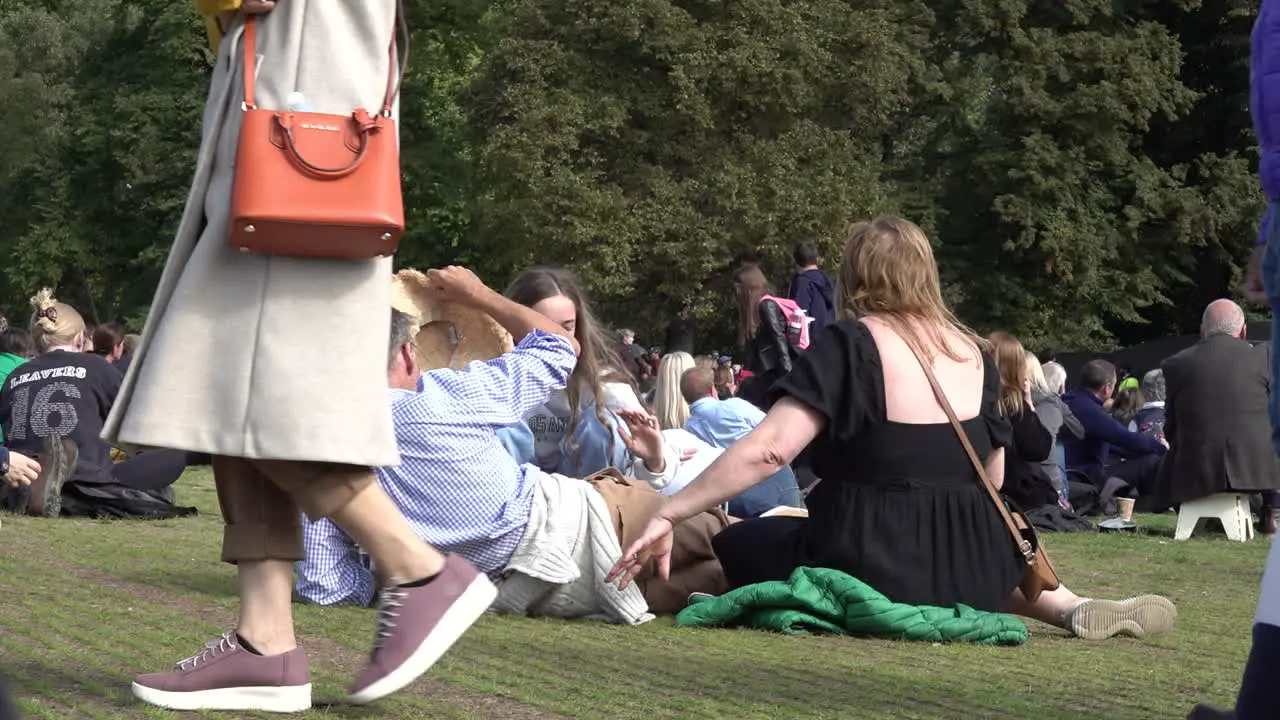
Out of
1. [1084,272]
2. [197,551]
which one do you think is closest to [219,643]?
[197,551]

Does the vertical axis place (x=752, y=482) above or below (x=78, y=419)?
above

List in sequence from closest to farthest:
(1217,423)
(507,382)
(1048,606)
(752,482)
→ (752,482)
(507,382)
(1048,606)
(1217,423)

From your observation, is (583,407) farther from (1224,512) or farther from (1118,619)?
(1224,512)

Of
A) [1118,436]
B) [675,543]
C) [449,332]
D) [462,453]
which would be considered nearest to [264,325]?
[462,453]

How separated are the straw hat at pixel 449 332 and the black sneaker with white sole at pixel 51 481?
5.17m

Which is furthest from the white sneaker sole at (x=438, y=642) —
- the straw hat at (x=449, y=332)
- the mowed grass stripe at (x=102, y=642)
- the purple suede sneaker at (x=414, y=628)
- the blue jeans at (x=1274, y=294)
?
the straw hat at (x=449, y=332)

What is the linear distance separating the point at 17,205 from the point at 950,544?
54011 mm

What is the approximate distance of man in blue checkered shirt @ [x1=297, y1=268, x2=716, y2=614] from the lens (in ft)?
22.3

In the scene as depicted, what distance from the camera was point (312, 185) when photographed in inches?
159

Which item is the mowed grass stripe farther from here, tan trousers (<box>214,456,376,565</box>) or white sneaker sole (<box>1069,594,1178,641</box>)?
white sneaker sole (<box>1069,594,1178,641</box>)

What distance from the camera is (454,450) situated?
712 centimetres

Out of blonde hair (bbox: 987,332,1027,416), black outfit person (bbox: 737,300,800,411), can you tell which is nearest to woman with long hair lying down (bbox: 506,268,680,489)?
blonde hair (bbox: 987,332,1027,416)

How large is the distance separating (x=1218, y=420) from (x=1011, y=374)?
8.44ft

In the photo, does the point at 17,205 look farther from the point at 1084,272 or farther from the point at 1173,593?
the point at 1173,593
